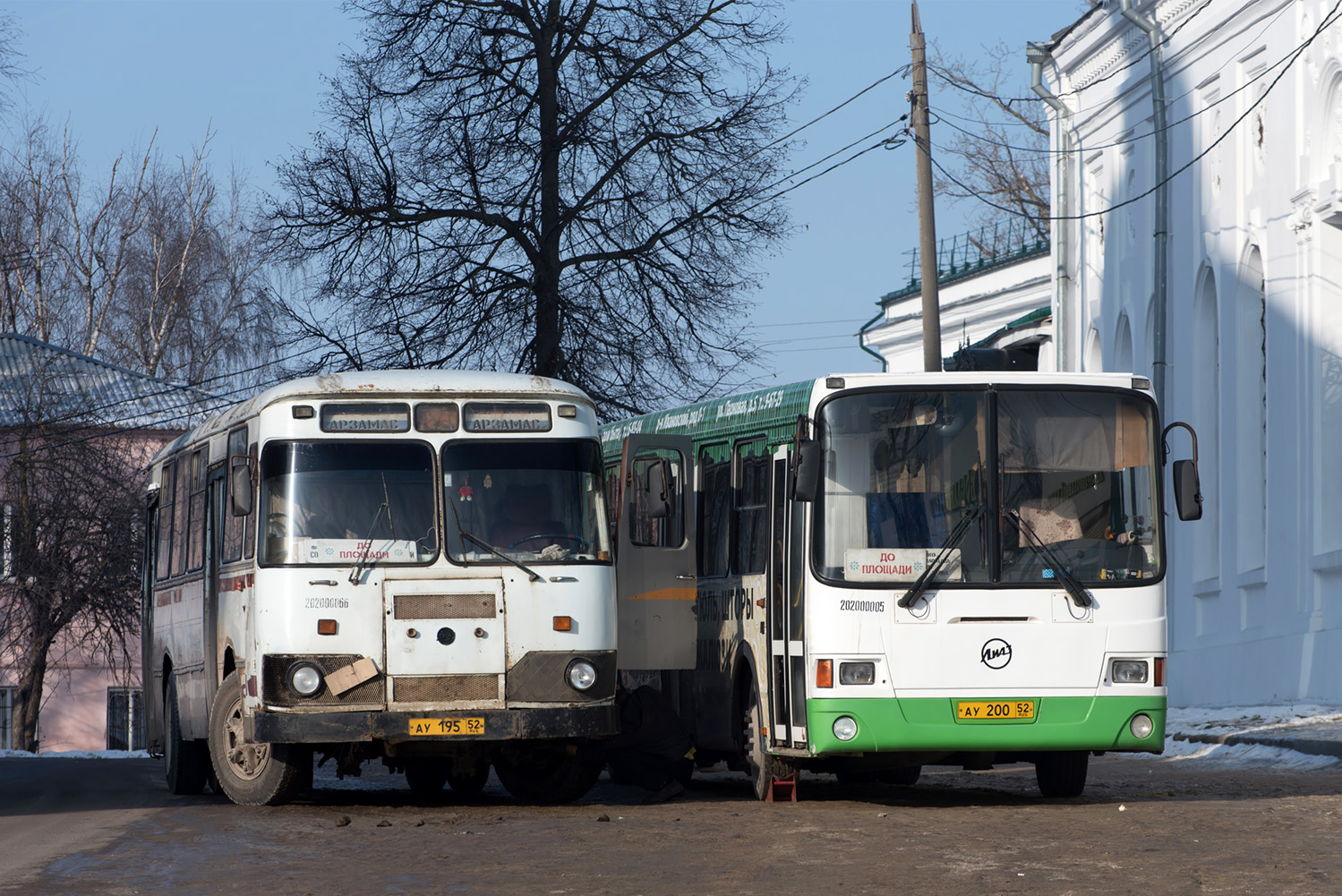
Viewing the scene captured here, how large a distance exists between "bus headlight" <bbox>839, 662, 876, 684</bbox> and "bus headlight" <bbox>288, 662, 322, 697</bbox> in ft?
11.0

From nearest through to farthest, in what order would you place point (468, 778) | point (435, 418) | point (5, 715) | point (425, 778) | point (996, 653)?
point (996, 653)
point (435, 418)
point (468, 778)
point (425, 778)
point (5, 715)

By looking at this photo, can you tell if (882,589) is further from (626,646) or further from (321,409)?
(321,409)

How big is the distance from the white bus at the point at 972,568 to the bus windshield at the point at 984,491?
1 centimetres

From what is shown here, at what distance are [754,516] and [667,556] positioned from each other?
0.97 m

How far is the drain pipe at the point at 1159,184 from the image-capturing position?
29641 mm

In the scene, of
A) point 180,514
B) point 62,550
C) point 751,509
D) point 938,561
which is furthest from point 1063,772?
point 62,550

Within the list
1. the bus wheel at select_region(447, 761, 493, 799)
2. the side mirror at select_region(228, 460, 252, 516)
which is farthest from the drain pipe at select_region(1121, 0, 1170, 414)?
the side mirror at select_region(228, 460, 252, 516)

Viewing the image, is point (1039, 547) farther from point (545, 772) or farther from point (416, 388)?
point (416, 388)

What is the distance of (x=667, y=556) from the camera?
14820 millimetres

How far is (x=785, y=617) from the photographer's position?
13148 mm

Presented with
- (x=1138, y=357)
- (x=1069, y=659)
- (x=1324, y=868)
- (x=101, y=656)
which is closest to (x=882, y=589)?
(x=1069, y=659)

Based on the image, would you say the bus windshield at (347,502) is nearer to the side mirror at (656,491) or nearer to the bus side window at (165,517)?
the side mirror at (656,491)

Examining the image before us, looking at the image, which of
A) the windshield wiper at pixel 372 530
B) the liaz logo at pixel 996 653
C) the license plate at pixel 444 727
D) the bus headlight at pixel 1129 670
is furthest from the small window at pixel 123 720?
the bus headlight at pixel 1129 670

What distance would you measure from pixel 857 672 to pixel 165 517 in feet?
25.2
